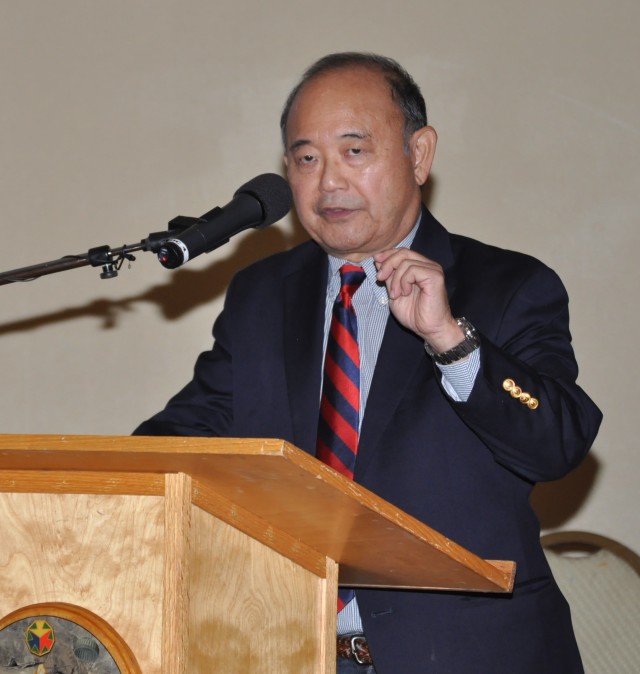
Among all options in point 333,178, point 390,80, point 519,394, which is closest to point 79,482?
point 519,394

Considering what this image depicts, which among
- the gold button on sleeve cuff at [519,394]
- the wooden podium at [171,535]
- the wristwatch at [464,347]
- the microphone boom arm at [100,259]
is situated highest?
the microphone boom arm at [100,259]

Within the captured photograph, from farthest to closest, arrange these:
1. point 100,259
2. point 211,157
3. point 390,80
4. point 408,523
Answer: point 211,157, point 390,80, point 100,259, point 408,523

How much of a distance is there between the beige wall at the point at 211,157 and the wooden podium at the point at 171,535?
256 centimetres

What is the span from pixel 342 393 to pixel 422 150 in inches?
25.5

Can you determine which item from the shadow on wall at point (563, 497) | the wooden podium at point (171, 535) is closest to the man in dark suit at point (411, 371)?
the wooden podium at point (171, 535)

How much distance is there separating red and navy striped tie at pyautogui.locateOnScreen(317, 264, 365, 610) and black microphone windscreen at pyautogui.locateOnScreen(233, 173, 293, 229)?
410 millimetres

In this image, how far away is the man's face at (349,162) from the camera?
7.98 ft

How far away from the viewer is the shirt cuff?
6.35 feet

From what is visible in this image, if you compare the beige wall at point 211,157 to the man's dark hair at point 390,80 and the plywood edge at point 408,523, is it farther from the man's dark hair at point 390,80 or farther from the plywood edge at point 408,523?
the plywood edge at point 408,523

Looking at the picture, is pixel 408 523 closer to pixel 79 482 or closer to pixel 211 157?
pixel 79 482

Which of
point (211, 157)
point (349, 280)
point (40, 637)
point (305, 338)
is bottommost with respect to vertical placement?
point (40, 637)

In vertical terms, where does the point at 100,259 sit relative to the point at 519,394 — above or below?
above

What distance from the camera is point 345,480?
4.73 feet

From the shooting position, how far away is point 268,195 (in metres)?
1.98
